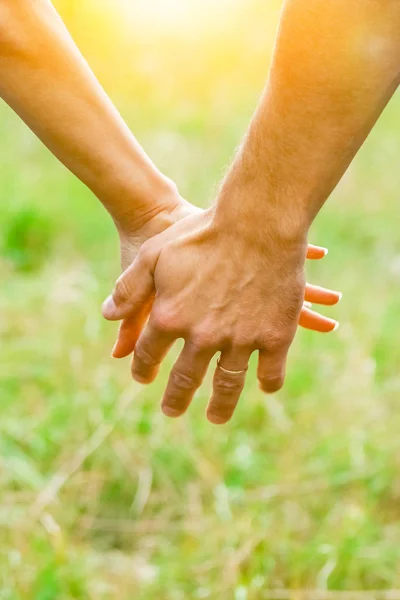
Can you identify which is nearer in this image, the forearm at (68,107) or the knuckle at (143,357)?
the forearm at (68,107)

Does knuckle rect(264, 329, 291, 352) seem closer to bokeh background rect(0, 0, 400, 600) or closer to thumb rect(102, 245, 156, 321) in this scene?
thumb rect(102, 245, 156, 321)

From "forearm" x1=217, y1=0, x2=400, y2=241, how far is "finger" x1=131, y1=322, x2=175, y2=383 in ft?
0.82

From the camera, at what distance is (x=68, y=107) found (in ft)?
4.98

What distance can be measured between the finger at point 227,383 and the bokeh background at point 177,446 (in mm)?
417

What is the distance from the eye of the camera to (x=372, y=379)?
2504 millimetres

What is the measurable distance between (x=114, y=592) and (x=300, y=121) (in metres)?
1.11

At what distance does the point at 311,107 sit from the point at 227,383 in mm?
525

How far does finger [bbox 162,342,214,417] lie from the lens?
4.96ft

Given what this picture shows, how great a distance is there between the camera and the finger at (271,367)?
5.01ft

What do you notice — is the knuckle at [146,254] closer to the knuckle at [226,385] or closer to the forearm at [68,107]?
the forearm at [68,107]

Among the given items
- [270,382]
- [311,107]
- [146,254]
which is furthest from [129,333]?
[311,107]

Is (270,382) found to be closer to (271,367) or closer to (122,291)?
(271,367)

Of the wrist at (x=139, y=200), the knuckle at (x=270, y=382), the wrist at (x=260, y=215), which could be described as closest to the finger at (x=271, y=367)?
the knuckle at (x=270, y=382)

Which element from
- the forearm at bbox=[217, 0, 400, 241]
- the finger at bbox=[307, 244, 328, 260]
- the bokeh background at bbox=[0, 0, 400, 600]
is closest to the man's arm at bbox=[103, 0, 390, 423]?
the forearm at bbox=[217, 0, 400, 241]
